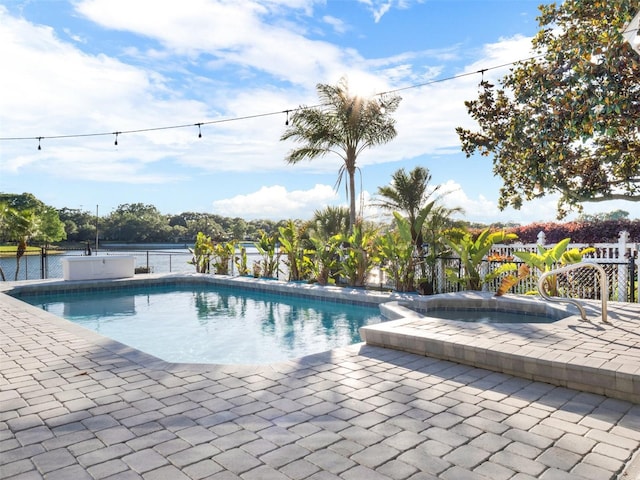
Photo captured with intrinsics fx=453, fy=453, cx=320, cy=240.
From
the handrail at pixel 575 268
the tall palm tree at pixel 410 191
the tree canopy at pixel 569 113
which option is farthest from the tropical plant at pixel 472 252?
the tall palm tree at pixel 410 191

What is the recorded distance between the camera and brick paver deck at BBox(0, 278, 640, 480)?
2.34m

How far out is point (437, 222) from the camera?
47.0 feet

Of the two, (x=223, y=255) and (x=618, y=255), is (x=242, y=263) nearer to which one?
(x=223, y=255)

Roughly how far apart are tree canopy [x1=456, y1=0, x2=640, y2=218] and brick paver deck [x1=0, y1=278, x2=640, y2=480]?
518cm

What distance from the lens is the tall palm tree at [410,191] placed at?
15094mm

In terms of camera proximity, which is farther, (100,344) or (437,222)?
(437,222)

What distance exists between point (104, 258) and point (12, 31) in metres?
5.89

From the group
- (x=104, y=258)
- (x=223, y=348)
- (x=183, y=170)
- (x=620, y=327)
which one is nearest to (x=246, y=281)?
(x=104, y=258)

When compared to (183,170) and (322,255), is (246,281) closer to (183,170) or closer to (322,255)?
(322,255)

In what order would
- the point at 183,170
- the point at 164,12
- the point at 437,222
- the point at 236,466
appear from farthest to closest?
the point at 183,170, the point at 437,222, the point at 164,12, the point at 236,466

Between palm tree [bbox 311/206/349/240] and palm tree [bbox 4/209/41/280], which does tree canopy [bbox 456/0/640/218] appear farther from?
palm tree [bbox 4/209/41/280]

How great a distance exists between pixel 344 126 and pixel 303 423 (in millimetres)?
11206

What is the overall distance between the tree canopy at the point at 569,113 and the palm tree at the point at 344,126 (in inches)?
Result: 116

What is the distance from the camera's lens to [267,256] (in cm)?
1306
